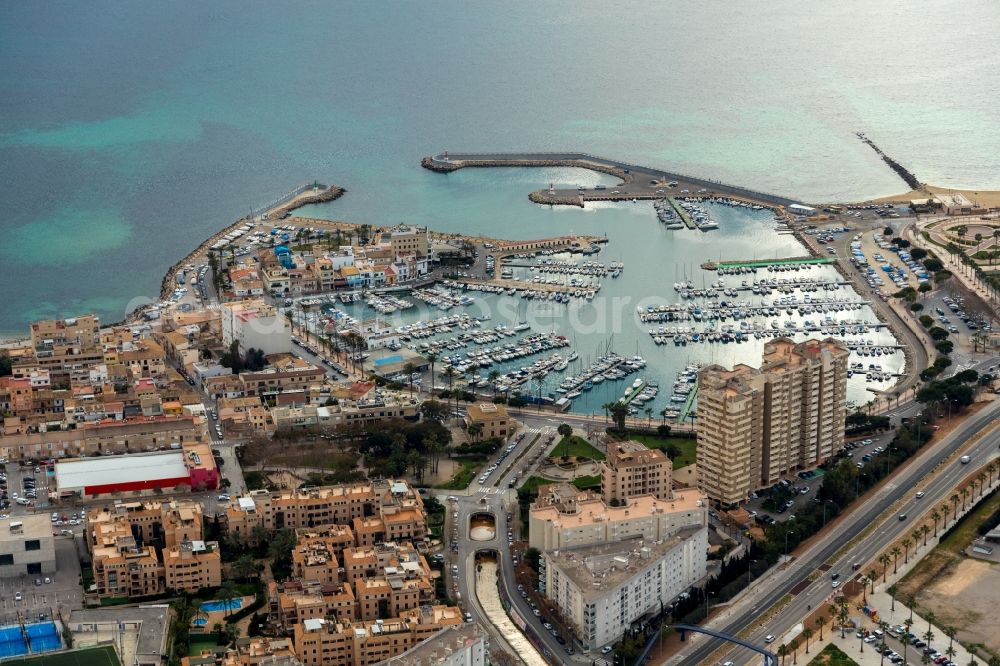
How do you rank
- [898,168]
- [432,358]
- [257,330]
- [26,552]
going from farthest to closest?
[898,168] → [257,330] → [432,358] → [26,552]

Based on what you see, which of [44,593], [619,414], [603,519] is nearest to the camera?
[44,593]

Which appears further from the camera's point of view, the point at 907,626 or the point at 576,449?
the point at 576,449

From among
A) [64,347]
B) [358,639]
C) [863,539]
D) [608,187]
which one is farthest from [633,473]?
[608,187]

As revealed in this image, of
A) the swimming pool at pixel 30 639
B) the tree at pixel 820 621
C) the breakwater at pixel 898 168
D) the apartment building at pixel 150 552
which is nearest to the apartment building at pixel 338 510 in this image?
the apartment building at pixel 150 552

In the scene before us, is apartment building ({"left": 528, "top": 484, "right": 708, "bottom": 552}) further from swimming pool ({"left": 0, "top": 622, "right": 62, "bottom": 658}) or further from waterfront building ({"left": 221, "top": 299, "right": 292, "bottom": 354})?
waterfront building ({"left": 221, "top": 299, "right": 292, "bottom": 354})

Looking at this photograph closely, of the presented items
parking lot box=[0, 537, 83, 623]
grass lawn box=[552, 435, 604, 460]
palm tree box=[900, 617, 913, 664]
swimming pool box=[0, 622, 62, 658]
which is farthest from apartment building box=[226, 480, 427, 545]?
palm tree box=[900, 617, 913, 664]

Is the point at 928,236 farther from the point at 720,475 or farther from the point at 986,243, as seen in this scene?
the point at 720,475

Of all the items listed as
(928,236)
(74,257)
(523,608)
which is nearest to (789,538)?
(523,608)

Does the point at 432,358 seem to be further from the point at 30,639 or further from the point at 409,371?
the point at 30,639
